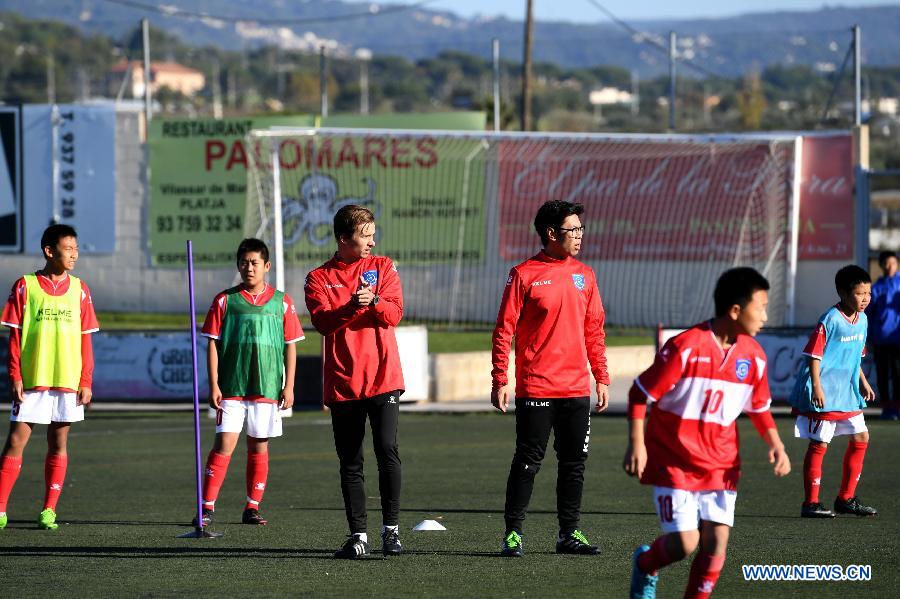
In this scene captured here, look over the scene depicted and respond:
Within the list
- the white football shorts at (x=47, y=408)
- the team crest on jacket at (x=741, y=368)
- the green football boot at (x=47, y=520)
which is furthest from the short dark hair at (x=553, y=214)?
the green football boot at (x=47, y=520)

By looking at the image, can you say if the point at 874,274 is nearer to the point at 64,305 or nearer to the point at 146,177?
the point at 146,177

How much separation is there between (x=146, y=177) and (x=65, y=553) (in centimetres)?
2434

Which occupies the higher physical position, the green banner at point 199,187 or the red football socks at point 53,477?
the green banner at point 199,187

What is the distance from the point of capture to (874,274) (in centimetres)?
2644

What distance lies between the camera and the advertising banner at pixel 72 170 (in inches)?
1289

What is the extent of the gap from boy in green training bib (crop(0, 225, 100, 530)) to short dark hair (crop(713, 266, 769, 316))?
5061 mm

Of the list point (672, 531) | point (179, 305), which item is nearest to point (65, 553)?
point (672, 531)

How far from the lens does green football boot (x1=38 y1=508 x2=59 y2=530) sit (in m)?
10.6

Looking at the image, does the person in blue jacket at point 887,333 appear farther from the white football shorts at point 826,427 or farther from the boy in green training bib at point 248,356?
the boy in green training bib at point 248,356

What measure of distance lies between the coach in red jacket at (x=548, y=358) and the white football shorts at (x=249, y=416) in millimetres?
2197

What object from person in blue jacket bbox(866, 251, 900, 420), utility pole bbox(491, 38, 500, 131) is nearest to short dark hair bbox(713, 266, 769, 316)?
person in blue jacket bbox(866, 251, 900, 420)

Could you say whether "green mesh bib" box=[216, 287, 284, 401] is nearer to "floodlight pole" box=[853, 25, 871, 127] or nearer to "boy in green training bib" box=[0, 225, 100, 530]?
"boy in green training bib" box=[0, 225, 100, 530]

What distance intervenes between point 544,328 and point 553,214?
640mm

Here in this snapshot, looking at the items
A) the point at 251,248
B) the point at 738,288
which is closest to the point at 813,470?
the point at 251,248
